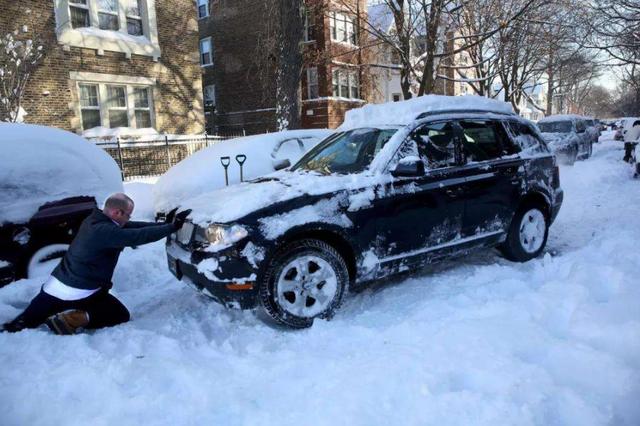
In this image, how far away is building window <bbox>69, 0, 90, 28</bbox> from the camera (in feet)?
50.6

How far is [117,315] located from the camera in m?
4.13

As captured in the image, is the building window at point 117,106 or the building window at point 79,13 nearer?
the building window at point 79,13

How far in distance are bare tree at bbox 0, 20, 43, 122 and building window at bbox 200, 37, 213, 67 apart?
14422mm

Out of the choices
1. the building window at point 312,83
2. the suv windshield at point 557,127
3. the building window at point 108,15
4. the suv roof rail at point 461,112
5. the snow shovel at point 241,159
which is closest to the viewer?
the suv roof rail at point 461,112

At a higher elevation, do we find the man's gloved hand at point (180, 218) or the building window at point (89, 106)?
the building window at point (89, 106)

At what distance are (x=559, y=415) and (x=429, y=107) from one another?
127 inches

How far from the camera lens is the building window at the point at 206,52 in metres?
28.1

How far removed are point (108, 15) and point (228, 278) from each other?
16.0 metres

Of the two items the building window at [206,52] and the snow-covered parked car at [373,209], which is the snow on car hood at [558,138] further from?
the building window at [206,52]

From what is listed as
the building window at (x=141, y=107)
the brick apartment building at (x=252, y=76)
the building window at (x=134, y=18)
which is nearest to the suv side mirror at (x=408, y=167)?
the building window at (x=141, y=107)

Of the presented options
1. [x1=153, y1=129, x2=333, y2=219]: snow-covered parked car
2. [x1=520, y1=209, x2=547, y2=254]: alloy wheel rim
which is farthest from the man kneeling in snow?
[x1=520, y1=209, x2=547, y2=254]: alloy wheel rim

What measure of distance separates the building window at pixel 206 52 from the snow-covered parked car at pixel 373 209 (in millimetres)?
24830

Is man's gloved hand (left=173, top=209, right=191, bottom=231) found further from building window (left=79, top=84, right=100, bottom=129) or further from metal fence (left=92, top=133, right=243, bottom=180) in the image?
building window (left=79, top=84, right=100, bottom=129)

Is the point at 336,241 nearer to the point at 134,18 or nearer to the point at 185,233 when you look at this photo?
the point at 185,233
